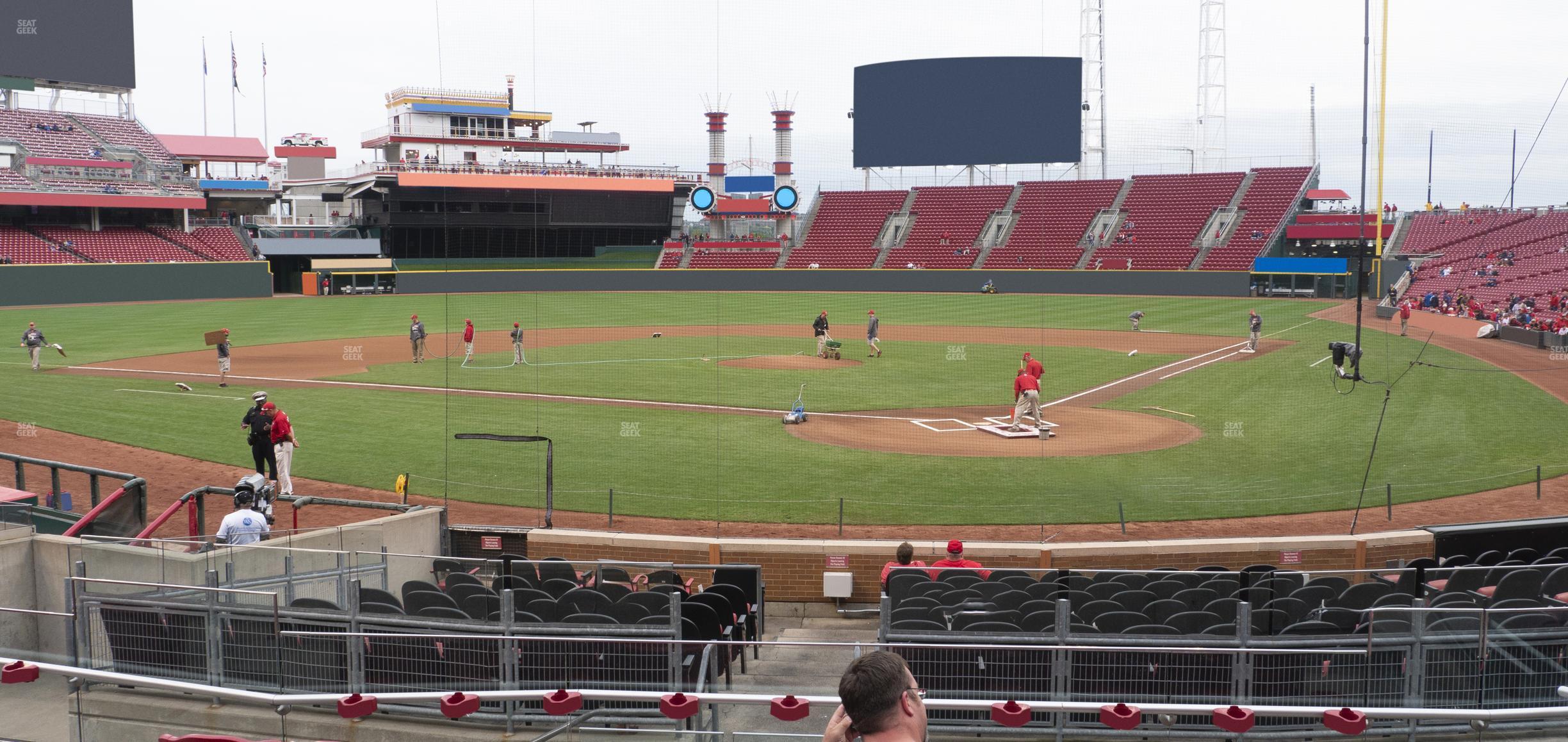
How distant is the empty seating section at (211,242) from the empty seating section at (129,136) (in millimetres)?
6289

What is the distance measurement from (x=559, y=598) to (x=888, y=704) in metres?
6.28

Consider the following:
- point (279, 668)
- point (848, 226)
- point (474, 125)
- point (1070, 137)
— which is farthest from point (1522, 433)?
point (474, 125)

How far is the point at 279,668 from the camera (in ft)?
25.2

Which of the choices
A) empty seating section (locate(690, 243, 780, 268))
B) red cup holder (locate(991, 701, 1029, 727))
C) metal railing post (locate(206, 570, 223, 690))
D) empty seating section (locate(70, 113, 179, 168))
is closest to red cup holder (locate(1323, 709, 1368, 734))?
red cup holder (locate(991, 701, 1029, 727))

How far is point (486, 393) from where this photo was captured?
2805cm

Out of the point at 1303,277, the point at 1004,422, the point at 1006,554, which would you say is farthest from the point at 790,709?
the point at 1303,277

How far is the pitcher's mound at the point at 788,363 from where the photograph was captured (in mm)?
33594

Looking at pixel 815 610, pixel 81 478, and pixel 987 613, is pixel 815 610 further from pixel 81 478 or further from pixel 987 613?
pixel 81 478

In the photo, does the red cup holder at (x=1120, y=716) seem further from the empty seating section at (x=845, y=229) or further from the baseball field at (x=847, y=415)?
the empty seating section at (x=845, y=229)

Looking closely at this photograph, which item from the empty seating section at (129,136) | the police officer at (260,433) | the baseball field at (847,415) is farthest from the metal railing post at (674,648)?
the empty seating section at (129,136)

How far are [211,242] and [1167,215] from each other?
57.6 metres

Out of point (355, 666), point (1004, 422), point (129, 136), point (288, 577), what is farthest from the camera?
point (129, 136)

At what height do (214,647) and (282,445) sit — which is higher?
(282,445)

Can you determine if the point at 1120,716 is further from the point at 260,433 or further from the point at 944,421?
the point at 944,421
